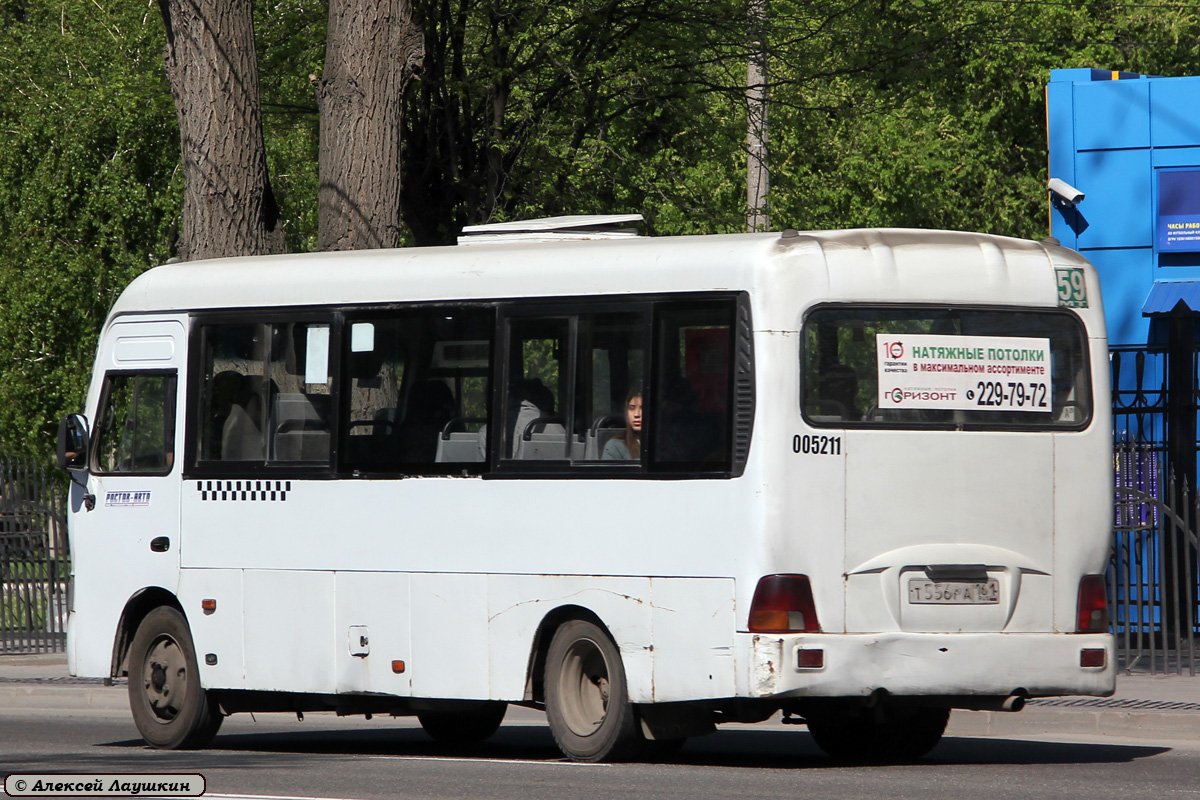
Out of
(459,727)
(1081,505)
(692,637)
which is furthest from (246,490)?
(1081,505)

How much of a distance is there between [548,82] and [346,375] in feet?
34.3

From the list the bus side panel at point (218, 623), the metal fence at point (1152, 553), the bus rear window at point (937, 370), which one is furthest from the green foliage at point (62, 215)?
the bus rear window at point (937, 370)

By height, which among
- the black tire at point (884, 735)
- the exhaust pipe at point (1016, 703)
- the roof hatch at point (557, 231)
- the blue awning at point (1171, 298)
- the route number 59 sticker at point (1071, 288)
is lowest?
the black tire at point (884, 735)

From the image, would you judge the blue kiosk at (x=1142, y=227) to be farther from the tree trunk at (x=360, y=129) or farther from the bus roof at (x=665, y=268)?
the bus roof at (x=665, y=268)

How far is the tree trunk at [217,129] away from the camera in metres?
15.5

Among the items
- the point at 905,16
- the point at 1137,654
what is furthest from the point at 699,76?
the point at 905,16

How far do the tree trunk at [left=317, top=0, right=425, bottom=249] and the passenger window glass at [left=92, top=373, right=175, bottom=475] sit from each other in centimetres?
308

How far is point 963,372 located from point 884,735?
2231 millimetres

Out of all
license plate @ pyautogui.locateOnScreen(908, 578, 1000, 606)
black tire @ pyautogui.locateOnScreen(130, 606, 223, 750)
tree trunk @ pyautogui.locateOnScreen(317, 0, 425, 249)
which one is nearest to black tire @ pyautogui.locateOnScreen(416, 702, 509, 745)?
black tire @ pyautogui.locateOnScreen(130, 606, 223, 750)

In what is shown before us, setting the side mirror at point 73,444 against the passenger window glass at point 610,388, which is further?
the side mirror at point 73,444

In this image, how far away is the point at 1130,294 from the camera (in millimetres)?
19172

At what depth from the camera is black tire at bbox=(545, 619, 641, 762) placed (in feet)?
33.9

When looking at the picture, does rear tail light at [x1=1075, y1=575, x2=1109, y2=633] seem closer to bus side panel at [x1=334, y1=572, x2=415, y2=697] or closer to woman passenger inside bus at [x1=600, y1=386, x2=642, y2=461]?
woman passenger inside bus at [x1=600, y1=386, x2=642, y2=461]

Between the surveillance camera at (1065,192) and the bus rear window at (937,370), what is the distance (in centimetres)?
926
